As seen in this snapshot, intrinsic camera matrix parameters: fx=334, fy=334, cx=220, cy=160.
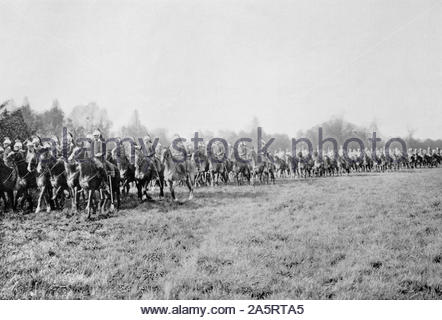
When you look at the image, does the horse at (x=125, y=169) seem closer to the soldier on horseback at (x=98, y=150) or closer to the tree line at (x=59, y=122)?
the tree line at (x=59, y=122)

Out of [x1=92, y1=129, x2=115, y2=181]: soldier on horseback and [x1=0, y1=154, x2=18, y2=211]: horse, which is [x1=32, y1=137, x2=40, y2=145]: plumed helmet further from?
[x1=92, y1=129, x2=115, y2=181]: soldier on horseback

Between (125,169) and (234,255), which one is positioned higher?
(125,169)

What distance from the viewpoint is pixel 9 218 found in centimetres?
970

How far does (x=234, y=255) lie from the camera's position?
19.6 ft

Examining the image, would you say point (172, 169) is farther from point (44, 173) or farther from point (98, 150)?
point (44, 173)

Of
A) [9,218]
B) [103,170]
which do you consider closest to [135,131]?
[103,170]

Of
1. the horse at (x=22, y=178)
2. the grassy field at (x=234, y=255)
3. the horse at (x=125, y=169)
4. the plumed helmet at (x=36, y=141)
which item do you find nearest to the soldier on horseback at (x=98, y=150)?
the grassy field at (x=234, y=255)

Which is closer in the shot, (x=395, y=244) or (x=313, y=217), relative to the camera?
(x=395, y=244)

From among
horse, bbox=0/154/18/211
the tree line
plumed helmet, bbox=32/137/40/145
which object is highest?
the tree line

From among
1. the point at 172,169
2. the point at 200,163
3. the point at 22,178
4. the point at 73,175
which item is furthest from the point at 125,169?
the point at 200,163

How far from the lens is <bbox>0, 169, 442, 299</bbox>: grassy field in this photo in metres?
4.83

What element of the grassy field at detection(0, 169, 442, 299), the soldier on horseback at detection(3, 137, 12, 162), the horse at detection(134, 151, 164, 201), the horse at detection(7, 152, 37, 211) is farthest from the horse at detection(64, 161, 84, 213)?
the horse at detection(134, 151, 164, 201)
